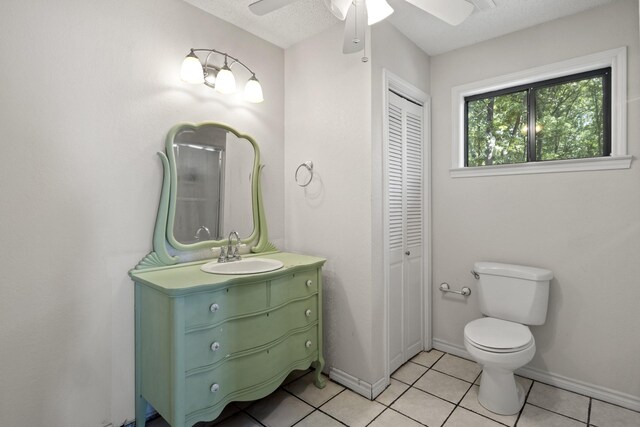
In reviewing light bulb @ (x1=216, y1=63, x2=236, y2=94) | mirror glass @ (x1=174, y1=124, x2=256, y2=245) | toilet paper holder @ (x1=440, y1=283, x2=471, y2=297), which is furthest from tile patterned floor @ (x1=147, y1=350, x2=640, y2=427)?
light bulb @ (x1=216, y1=63, x2=236, y2=94)

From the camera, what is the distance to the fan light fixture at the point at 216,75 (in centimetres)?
181

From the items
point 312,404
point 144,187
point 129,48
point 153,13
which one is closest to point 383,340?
point 312,404

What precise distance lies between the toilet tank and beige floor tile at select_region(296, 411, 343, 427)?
127 centimetres

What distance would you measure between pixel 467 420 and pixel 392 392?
458mm

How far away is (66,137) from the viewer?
150 cm

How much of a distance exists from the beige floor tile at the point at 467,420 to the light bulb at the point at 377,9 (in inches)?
85.0

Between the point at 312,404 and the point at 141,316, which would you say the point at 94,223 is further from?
the point at 312,404

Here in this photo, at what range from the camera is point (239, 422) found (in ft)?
5.85

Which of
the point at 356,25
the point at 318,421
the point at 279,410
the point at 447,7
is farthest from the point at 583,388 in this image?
the point at 356,25

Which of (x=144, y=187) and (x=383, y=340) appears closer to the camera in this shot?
(x=144, y=187)

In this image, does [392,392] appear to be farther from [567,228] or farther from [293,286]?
[567,228]

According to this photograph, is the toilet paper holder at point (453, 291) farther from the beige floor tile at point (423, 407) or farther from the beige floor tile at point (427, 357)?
the beige floor tile at point (423, 407)

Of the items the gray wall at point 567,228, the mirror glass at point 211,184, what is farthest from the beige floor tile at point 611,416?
the mirror glass at point 211,184

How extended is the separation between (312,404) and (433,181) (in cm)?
189
